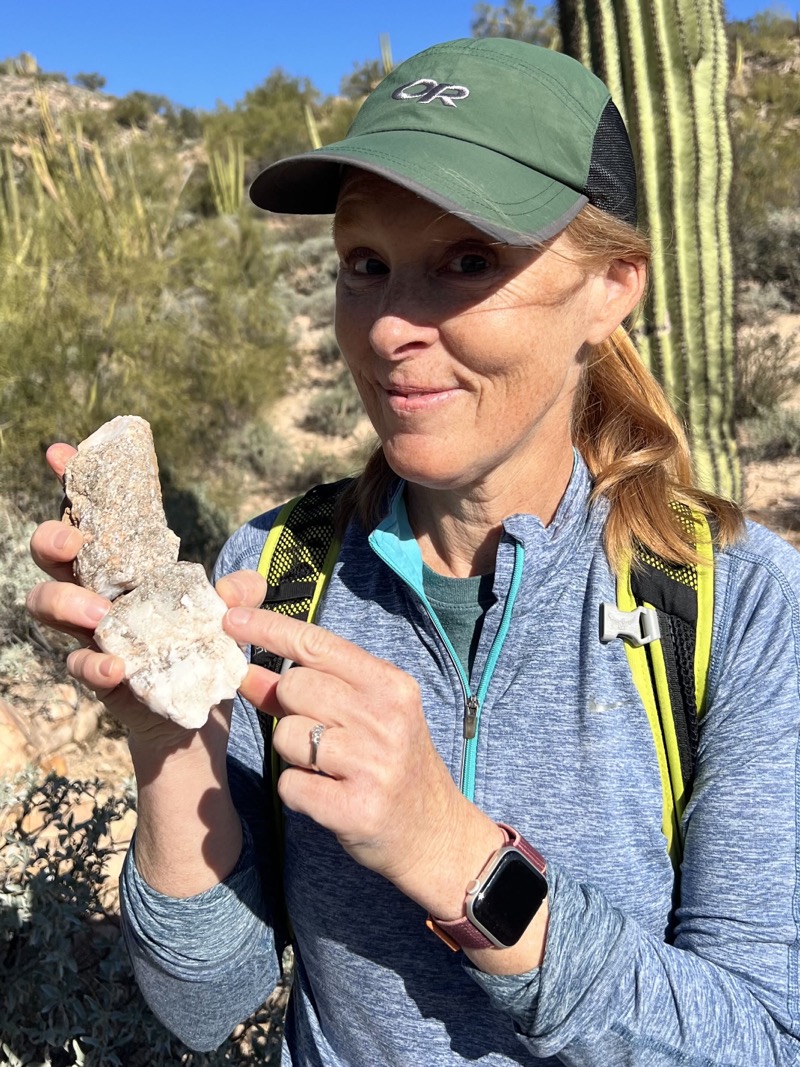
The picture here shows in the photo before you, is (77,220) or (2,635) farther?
(77,220)

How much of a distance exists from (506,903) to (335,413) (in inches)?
330

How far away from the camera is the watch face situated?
104 cm

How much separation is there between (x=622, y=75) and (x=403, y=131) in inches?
108

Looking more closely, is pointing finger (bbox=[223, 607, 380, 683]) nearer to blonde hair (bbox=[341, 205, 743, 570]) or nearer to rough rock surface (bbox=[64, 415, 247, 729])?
rough rock surface (bbox=[64, 415, 247, 729])

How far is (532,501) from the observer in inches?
60.2

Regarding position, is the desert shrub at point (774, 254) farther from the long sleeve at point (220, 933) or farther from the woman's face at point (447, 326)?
the long sleeve at point (220, 933)

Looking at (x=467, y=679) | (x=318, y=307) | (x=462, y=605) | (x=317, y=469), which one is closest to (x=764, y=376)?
(x=317, y=469)

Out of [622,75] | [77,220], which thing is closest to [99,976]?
[622,75]

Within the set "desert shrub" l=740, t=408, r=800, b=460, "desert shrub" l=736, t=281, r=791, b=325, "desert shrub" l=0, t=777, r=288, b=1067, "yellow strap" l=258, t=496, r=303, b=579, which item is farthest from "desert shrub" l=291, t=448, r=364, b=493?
"yellow strap" l=258, t=496, r=303, b=579

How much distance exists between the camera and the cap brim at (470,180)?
1170mm

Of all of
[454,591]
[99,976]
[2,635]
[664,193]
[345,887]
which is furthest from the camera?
[2,635]

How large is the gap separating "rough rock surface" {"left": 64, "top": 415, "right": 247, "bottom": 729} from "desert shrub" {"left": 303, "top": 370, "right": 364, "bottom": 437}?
305 inches

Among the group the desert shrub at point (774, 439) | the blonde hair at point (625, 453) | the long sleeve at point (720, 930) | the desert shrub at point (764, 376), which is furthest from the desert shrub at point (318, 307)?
the long sleeve at point (720, 930)

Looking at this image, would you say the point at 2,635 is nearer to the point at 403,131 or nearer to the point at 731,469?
the point at 731,469
